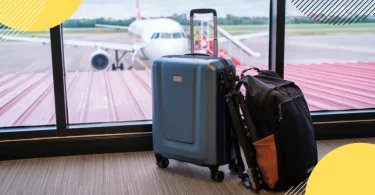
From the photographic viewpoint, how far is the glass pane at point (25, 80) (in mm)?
2707

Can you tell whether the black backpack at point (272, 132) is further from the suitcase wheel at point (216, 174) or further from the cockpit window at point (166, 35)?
the cockpit window at point (166, 35)

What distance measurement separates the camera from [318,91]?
4895 millimetres

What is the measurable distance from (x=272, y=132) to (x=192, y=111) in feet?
1.52

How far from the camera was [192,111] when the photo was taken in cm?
226

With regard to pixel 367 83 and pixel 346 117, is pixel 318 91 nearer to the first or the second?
pixel 367 83

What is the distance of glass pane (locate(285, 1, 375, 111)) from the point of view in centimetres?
298

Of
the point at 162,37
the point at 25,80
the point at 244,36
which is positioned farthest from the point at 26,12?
the point at 162,37

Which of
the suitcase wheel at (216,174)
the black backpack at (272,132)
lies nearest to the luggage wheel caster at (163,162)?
the suitcase wheel at (216,174)

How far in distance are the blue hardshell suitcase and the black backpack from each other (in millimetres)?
98

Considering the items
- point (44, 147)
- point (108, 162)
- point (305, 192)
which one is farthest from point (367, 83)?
point (44, 147)

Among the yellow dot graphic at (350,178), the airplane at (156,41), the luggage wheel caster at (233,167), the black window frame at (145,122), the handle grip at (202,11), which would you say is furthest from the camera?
the airplane at (156,41)

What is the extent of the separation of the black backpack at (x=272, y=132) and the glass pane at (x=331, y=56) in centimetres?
85

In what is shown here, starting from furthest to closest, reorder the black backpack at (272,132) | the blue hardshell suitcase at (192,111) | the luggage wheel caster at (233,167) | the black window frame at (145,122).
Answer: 1. the black window frame at (145,122)
2. the luggage wheel caster at (233,167)
3. the blue hardshell suitcase at (192,111)
4. the black backpack at (272,132)

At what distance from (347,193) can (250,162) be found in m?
0.55
